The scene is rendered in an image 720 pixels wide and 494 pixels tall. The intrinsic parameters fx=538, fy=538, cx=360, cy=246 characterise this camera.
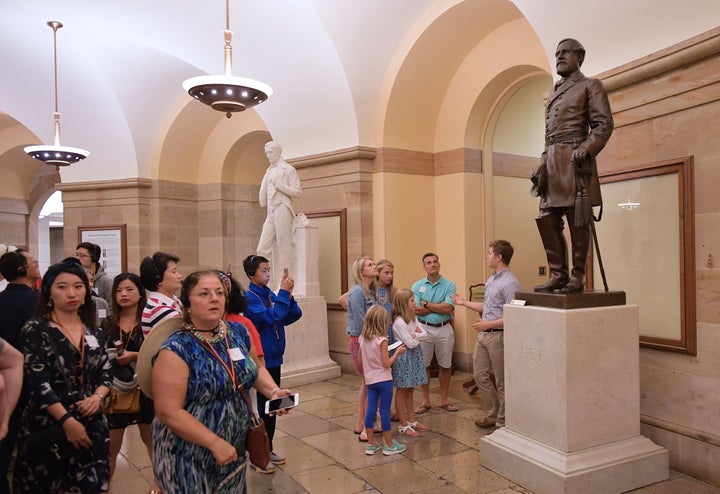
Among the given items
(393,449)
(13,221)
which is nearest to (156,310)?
(393,449)

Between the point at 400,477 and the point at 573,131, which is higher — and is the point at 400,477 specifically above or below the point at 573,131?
below

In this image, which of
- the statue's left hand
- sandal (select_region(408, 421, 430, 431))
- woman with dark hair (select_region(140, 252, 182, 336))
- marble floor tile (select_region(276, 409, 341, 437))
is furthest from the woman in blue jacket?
the statue's left hand

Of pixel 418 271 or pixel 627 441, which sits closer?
pixel 627 441

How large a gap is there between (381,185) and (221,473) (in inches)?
219

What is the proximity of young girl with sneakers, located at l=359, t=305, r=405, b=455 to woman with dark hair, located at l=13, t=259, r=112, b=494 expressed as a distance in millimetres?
1941

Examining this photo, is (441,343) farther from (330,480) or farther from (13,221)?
(13,221)

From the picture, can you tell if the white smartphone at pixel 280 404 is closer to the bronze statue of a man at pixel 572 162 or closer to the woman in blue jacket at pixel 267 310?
the woman in blue jacket at pixel 267 310

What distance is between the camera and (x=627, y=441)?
359 centimetres

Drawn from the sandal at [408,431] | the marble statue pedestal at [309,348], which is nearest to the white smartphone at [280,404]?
the sandal at [408,431]

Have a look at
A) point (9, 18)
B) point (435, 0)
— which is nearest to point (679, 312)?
point (435, 0)

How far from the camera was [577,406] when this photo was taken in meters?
3.39

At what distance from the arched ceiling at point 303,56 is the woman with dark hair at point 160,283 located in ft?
12.6

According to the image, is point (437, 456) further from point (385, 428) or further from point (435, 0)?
point (435, 0)

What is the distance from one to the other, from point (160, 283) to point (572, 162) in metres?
2.78
